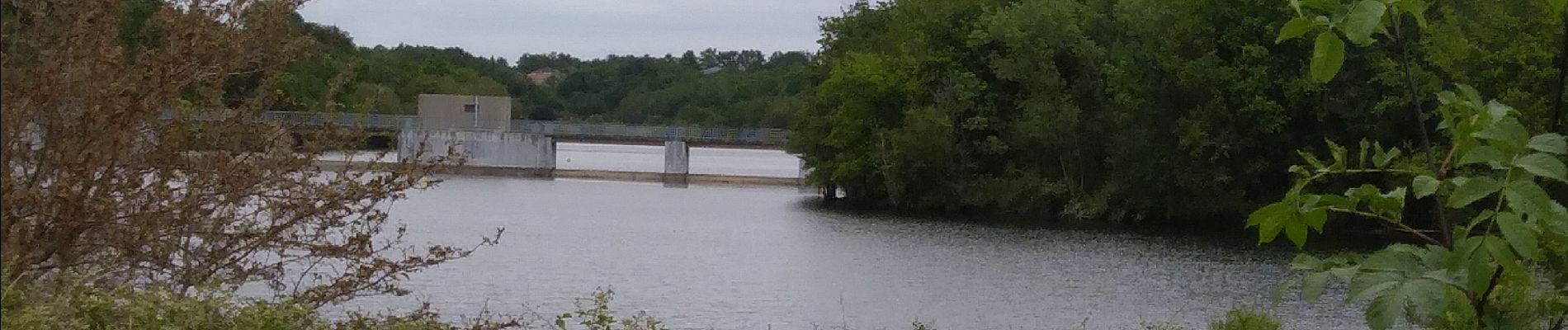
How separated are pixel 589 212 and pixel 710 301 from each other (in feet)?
92.1

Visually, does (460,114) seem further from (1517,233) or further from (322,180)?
(1517,233)

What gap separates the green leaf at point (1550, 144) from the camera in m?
3.38

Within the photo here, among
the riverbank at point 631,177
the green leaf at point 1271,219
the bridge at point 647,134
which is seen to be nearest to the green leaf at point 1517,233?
the green leaf at point 1271,219

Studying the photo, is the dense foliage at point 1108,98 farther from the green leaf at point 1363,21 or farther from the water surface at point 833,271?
the green leaf at point 1363,21

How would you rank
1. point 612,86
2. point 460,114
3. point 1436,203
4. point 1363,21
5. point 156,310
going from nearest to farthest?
point 1363,21 → point 1436,203 → point 156,310 → point 460,114 → point 612,86

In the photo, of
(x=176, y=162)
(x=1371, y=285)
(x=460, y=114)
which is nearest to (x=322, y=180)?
(x=176, y=162)

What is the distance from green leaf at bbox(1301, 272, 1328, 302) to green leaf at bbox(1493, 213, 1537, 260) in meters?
0.44

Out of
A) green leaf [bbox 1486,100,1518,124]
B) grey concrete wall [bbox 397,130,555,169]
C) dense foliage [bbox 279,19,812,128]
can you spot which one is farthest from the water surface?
dense foliage [bbox 279,19,812,128]

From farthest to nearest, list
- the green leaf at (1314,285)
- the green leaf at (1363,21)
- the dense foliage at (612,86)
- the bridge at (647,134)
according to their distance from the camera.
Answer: the dense foliage at (612,86), the bridge at (647,134), the green leaf at (1314,285), the green leaf at (1363,21)

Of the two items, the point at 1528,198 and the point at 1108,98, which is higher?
the point at 1108,98

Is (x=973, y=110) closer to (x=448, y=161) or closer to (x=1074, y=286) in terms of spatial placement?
(x=1074, y=286)

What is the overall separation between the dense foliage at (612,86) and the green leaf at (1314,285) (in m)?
91.3

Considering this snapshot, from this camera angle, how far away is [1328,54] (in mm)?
3264

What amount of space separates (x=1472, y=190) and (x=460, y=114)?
292 ft
